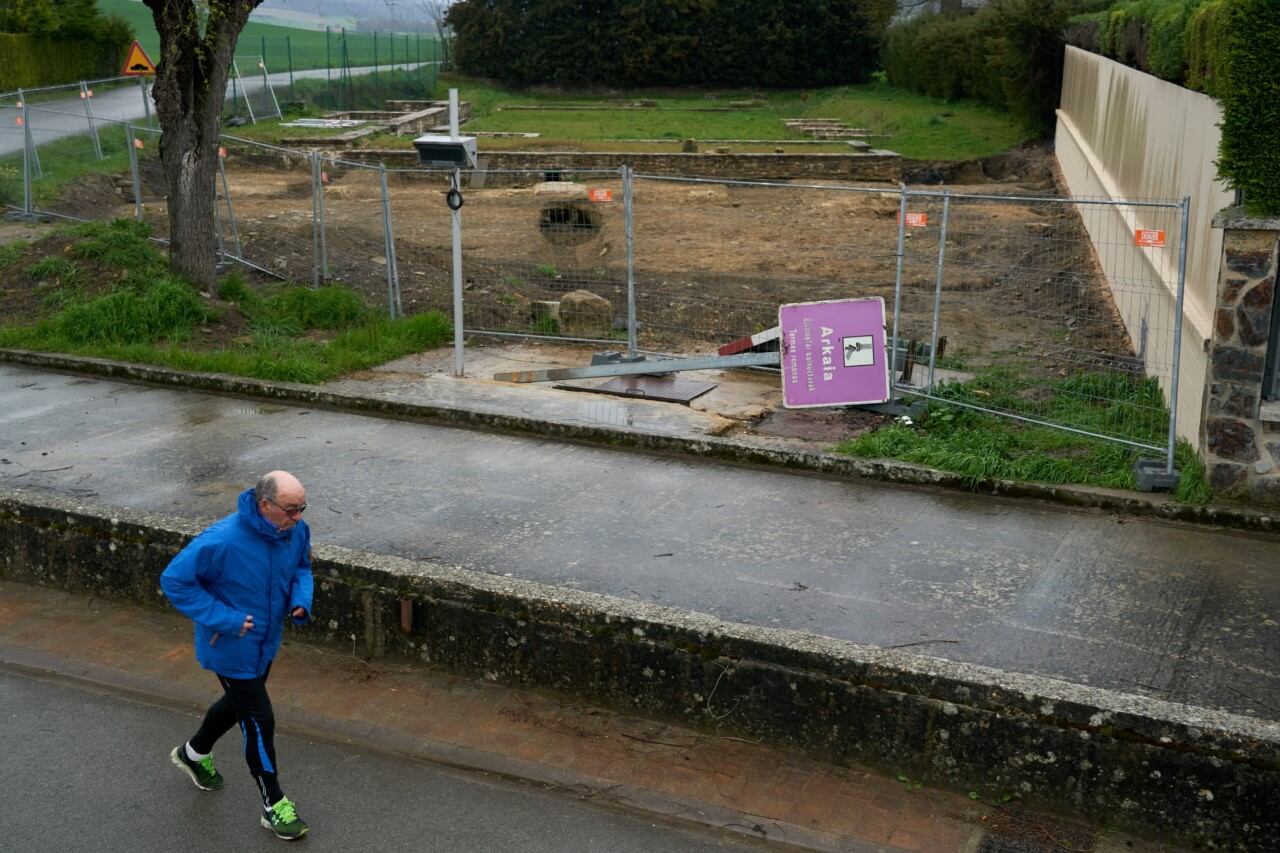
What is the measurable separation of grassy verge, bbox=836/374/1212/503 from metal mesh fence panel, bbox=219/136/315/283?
897 cm

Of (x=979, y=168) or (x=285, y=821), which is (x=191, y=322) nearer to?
(x=285, y=821)

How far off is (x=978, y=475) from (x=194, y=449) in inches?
232

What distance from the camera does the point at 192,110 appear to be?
14461mm

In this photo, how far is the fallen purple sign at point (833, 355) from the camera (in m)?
10.5

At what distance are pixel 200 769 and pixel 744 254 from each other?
1539cm

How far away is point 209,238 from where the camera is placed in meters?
15.0

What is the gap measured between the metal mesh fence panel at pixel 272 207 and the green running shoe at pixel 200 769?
11487 millimetres

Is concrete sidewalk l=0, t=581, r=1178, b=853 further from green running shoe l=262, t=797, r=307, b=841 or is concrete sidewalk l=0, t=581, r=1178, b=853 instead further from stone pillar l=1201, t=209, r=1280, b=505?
stone pillar l=1201, t=209, r=1280, b=505

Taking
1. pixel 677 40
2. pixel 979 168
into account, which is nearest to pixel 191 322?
pixel 979 168

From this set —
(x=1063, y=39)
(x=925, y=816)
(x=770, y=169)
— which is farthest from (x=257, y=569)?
(x=1063, y=39)

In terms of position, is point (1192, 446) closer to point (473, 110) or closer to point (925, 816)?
point (925, 816)

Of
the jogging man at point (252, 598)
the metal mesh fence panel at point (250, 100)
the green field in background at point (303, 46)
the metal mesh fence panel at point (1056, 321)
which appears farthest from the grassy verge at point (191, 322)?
the green field in background at point (303, 46)

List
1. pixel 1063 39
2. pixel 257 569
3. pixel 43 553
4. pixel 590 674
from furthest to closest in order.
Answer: pixel 1063 39 → pixel 43 553 → pixel 590 674 → pixel 257 569

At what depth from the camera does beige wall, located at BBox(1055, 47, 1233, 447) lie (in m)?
9.95
